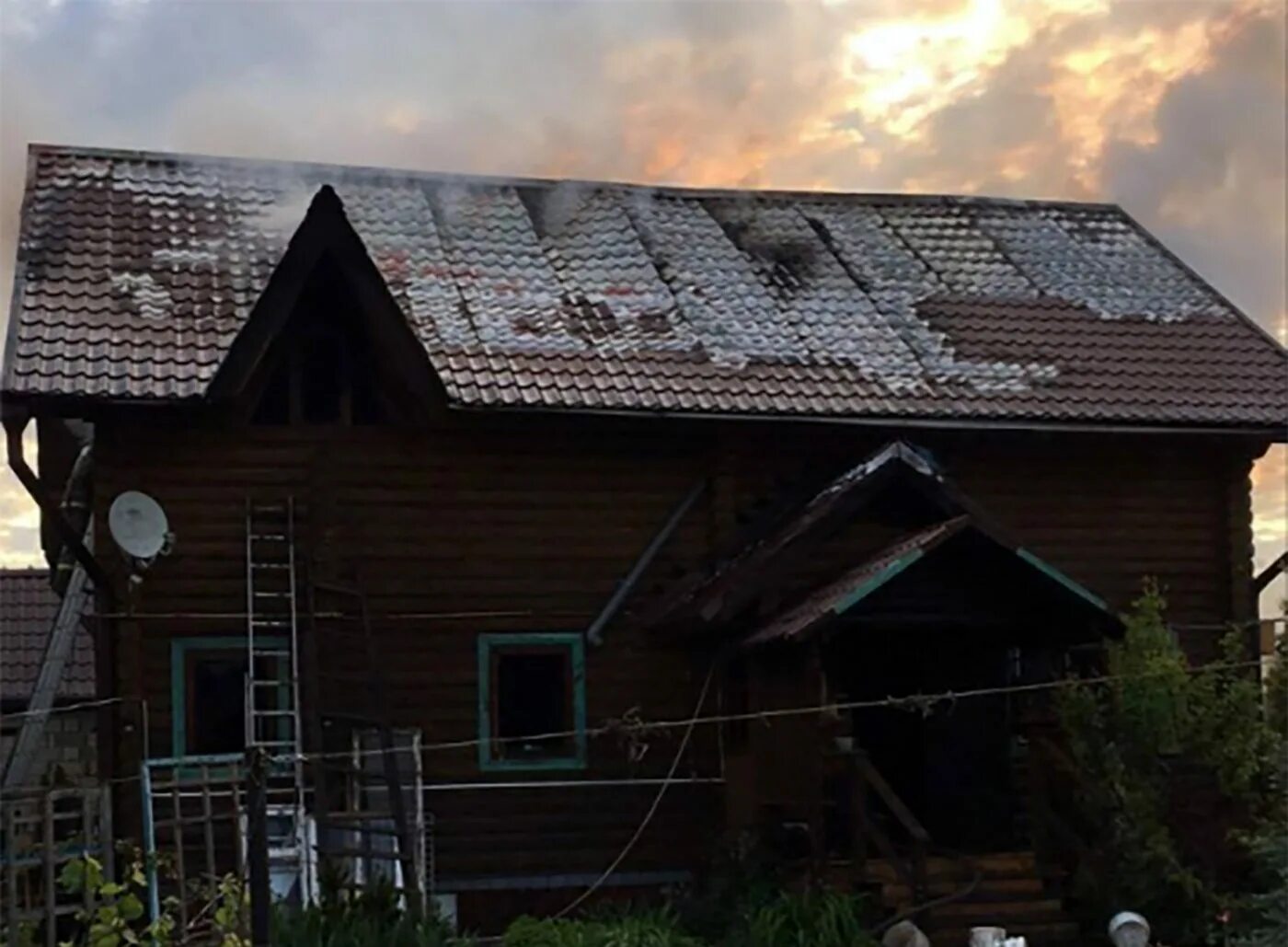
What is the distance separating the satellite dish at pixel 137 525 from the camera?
1402 cm

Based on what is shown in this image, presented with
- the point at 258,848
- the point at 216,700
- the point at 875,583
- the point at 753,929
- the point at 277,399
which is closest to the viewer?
→ the point at 258,848

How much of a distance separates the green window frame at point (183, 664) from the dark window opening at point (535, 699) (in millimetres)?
1827

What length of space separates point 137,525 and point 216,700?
1.60 meters

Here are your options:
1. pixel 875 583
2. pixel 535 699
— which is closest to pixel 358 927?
pixel 535 699

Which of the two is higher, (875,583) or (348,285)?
(348,285)

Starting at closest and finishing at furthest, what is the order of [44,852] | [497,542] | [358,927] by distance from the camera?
[44,852]
[358,927]
[497,542]

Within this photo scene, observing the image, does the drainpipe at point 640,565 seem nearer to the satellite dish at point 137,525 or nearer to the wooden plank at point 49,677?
the satellite dish at point 137,525

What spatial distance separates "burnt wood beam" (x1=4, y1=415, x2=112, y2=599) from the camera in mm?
14133

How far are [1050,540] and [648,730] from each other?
399 cm

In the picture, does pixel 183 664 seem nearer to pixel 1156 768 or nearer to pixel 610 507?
pixel 610 507

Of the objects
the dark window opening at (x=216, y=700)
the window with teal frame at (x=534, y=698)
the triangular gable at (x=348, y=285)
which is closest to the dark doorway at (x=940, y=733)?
the window with teal frame at (x=534, y=698)

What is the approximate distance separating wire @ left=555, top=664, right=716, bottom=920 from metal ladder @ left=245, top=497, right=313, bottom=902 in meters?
2.51

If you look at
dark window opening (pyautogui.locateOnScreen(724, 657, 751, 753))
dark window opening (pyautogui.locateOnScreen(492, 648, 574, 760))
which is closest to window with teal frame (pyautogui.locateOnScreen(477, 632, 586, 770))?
dark window opening (pyautogui.locateOnScreen(492, 648, 574, 760))

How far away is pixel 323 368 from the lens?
1541cm
